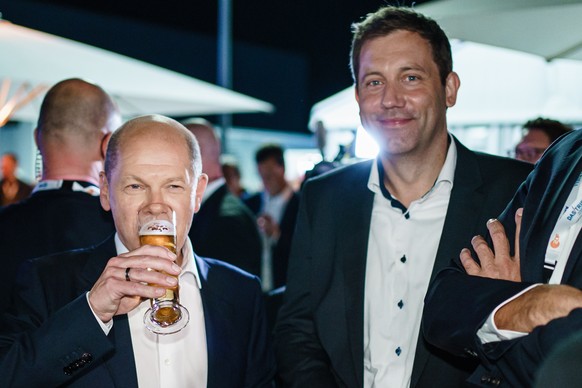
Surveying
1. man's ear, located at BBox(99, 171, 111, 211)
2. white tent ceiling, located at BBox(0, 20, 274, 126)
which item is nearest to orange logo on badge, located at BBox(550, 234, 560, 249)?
man's ear, located at BBox(99, 171, 111, 211)

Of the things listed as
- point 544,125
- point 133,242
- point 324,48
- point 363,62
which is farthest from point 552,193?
point 324,48

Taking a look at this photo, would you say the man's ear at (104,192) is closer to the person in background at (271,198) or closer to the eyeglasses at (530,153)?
the eyeglasses at (530,153)

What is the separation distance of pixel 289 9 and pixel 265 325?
24.8 meters

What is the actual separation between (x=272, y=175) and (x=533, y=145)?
3994mm

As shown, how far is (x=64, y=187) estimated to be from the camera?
3131 millimetres

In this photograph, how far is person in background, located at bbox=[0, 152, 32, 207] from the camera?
812 cm

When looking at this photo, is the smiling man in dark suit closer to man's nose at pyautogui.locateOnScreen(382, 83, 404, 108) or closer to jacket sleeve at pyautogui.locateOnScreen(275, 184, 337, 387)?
jacket sleeve at pyautogui.locateOnScreen(275, 184, 337, 387)

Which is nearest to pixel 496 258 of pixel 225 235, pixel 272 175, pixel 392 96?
pixel 392 96

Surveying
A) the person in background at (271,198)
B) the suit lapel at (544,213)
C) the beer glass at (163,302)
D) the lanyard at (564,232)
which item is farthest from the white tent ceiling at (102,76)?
the lanyard at (564,232)

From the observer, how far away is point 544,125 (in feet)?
15.2

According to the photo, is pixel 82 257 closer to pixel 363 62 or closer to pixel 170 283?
pixel 170 283

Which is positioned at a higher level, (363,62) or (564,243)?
(363,62)

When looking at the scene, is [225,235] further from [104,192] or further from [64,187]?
[104,192]

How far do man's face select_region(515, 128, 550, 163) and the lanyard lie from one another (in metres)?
2.79
